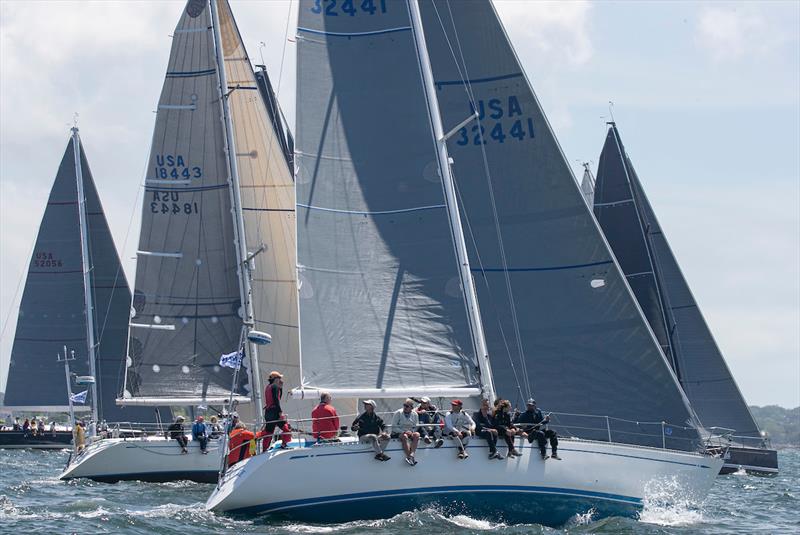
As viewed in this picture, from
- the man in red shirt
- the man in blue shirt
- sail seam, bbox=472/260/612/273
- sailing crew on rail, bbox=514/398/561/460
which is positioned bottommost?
sailing crew on rail, bbox=514/398/561/460

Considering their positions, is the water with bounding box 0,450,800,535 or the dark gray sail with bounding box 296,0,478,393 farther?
the dark gray sail with bounding box 296,0,478,393

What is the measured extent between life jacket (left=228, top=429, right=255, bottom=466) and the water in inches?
34.8

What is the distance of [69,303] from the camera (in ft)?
144

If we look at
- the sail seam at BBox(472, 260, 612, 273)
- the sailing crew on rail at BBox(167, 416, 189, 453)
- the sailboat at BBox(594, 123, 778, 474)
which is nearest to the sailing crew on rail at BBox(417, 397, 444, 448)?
the sail seam at BBox(472, 260, 612, 273)

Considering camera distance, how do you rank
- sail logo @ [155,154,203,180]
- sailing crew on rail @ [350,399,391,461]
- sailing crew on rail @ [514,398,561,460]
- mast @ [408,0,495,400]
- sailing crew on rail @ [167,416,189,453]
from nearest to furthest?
sailing crew on rail @ [350,399,391,461], sailing crew on rail @ [514,398,561,460], mast @ [408,0,495,400], sailing crew on rail @ [167,416,189,453], sail logo @ [155,154,203,180]

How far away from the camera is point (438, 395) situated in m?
18.2

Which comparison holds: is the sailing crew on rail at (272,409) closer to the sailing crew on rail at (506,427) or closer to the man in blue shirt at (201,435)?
the sailing crew on rail at (506,427)

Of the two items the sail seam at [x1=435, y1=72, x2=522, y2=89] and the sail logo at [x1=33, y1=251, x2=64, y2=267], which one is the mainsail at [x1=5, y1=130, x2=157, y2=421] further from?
the sail seam at [x1=435, y1=72, x2=522, y2=89]

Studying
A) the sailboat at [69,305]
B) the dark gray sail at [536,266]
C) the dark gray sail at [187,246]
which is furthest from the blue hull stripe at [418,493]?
the sailboat at [69,305]

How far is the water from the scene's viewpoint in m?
16.4

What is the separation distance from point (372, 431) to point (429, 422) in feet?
4.39

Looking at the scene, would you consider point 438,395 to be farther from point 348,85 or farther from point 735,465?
point 735,465

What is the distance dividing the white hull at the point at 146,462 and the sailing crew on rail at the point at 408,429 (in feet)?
37.5

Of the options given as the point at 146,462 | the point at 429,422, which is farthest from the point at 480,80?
the point at 146,462
